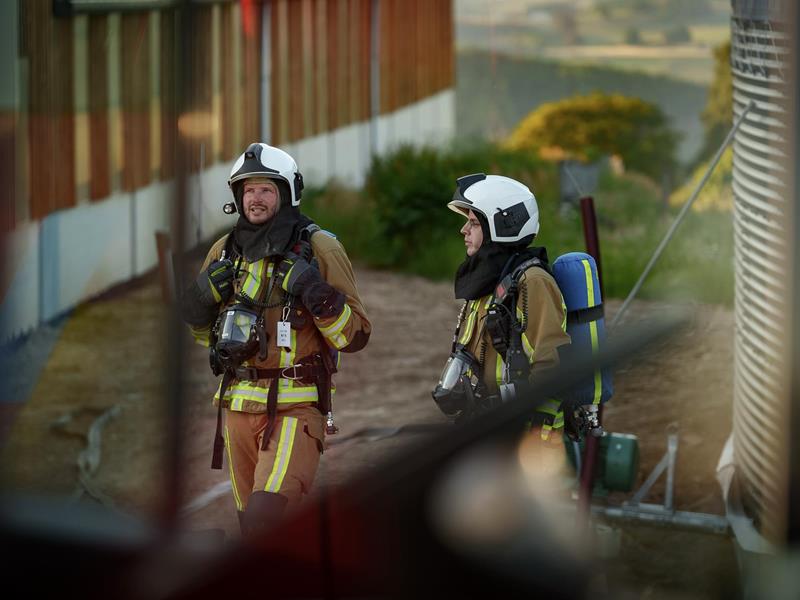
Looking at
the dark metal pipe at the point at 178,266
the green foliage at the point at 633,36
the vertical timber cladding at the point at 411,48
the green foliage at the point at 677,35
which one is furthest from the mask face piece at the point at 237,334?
the green foliage at the point at 633,36

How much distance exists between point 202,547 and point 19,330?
92cm

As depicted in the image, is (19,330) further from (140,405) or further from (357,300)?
(357,300)

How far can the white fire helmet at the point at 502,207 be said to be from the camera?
3949 millimetres

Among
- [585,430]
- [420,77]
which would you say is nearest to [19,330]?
[585,430]

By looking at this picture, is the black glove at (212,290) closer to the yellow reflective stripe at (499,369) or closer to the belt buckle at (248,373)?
the belt buckle at (248,373)

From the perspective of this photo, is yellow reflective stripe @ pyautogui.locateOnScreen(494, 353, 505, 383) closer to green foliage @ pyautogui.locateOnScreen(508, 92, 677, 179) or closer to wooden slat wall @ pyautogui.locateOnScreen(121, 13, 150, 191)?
wooden slat wall @ pyautogui.locateOnScreen(121, 13, 150, 191)

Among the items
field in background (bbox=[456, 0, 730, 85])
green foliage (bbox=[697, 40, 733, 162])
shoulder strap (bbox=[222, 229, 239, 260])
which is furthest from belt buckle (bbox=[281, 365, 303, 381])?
field in background (bbox=[456, 0, 730, 85])

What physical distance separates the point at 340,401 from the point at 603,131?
857cm

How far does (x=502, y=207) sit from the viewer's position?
3947mm

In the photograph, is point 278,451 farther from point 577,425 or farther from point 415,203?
point 415,203

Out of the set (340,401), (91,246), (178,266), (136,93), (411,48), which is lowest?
(340,401)

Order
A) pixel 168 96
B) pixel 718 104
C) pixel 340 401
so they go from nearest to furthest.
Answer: pixel 168 96 → pixel 340 401 → pixel 718 104

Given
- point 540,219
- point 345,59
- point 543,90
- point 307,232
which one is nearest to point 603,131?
point 543,90

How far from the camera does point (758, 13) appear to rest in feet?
14.8
